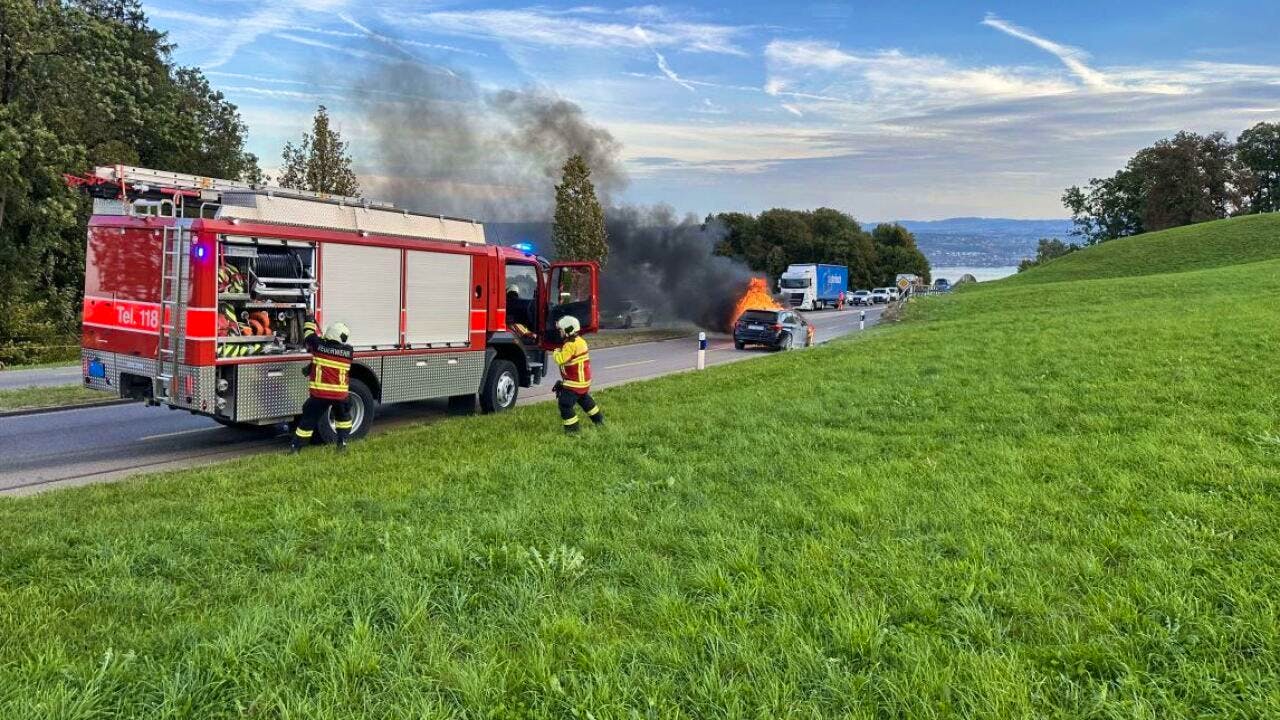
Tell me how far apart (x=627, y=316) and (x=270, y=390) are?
24.8 m

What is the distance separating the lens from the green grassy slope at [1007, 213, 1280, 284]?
37.8 m

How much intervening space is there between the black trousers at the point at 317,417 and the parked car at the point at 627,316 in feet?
79.9

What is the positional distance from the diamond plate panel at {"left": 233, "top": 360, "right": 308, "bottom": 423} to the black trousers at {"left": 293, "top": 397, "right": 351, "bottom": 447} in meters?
0.23

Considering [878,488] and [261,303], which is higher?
[261,303]

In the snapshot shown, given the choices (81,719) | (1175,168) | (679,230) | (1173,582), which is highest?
(1175,168)

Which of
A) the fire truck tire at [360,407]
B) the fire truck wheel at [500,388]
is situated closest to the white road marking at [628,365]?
the fire truck wheel at [500,388]

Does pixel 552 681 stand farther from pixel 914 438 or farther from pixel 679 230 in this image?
pixel 679 230

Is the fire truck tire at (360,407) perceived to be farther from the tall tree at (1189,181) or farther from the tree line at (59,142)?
the tall tree at (1189,181)

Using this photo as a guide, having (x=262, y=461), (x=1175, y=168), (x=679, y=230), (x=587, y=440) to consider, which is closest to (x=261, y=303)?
(x=262, y=461)

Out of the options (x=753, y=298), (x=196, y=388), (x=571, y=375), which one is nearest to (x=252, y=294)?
(x=196, y=388)

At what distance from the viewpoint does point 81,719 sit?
2.78 metres

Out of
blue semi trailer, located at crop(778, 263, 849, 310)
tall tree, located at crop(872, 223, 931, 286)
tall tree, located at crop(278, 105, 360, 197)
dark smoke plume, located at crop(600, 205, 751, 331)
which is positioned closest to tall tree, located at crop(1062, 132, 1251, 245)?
tall tree, located at crop(872, 223, 931, 286)

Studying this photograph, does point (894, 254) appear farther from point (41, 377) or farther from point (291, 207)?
point (291, 207)

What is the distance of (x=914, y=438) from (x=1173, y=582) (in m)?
3.53
